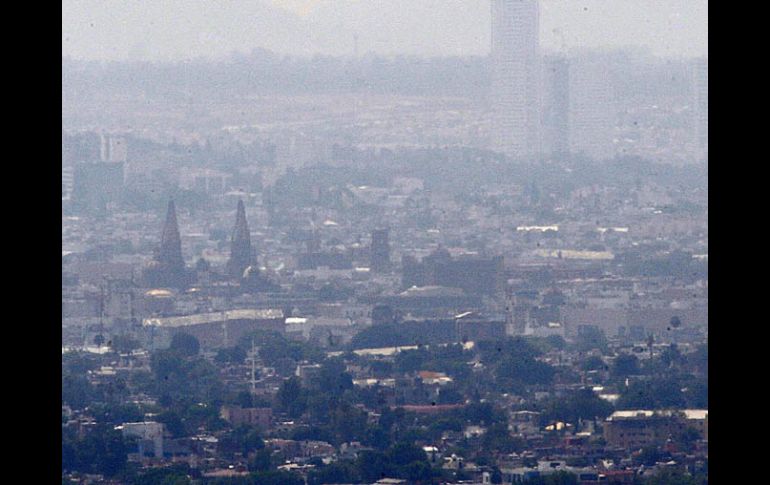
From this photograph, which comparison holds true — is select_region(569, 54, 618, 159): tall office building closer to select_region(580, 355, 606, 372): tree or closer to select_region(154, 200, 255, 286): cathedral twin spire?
select_region(580, 355, 606, 372): tree

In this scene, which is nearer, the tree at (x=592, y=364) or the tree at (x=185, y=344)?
the tree at (x=592, y=364)

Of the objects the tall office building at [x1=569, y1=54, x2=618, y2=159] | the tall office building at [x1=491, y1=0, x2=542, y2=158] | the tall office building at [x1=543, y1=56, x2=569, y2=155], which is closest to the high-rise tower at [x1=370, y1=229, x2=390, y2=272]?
the tall office building at [x1=491, y1=0, x2=542, y2=158]

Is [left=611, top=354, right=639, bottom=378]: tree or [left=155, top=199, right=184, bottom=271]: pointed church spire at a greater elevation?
[left=155, top=199, right=184, bottom=271]: pointed church spire

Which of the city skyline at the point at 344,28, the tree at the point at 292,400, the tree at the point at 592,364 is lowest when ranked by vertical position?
the tree at the point at 292,400

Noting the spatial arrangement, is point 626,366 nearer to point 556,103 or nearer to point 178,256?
point 556,103

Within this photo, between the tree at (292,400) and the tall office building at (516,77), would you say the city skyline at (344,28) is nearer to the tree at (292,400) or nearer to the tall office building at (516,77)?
the tall office building at (516,77)

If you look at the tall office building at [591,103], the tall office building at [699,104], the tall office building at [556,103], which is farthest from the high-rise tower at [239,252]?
the tall office building at [699,104]

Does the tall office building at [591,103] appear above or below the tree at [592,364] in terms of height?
above
